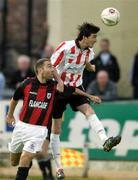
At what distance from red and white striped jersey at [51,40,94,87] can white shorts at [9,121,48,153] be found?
971 mm

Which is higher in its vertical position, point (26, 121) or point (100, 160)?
point (26, 121)

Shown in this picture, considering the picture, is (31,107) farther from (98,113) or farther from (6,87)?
(6,87)

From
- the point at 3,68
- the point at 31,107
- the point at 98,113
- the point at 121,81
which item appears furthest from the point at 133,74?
the point at 31,107

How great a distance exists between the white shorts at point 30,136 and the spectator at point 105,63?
5.44 metres

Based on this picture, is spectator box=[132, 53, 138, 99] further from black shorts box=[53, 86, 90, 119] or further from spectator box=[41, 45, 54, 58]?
black shorts box=[53, 86, 90, 119]

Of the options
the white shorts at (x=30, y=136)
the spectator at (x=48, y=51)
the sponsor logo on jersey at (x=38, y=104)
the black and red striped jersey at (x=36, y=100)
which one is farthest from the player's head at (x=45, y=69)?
the spectator at (x=48, y=51)

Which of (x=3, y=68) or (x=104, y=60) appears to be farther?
(x=3, y=68)

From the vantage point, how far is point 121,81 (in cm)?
2441

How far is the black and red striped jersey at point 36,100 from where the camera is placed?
17.7 m

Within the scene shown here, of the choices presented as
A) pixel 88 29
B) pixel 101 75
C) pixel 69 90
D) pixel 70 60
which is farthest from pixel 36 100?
pixel 101 75

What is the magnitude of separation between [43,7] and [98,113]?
6474 millimetres

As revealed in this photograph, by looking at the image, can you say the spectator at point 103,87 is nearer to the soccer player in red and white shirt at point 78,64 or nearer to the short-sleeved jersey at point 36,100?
the soccer player in red and white shirt at point 78,64

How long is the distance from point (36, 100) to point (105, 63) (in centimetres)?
580

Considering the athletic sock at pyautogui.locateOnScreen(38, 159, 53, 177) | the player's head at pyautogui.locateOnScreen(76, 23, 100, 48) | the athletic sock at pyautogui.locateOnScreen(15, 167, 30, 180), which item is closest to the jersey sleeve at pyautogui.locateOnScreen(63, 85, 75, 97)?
the player's head at pyautogui.locateOnScreen(76, 23, 100, 48)
